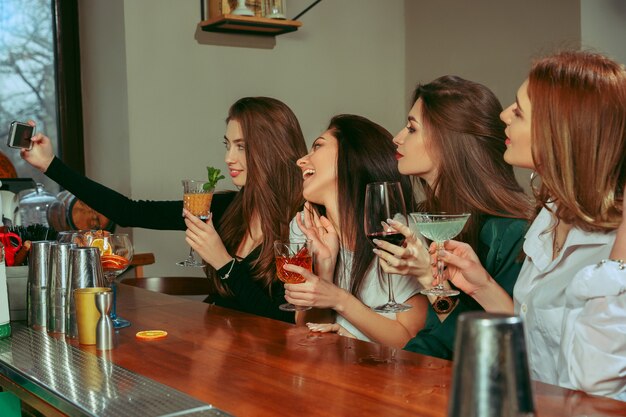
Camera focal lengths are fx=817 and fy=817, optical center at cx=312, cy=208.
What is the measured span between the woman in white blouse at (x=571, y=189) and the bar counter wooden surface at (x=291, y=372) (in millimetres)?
236

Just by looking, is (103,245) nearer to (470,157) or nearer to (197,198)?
(197,198)

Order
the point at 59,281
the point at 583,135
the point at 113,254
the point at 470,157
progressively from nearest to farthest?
1. the point at 583,135
2. the point at 59,281
3. the point at 113,254
4. the point at 470,157

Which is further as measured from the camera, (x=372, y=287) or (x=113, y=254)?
(x=372, y=287)

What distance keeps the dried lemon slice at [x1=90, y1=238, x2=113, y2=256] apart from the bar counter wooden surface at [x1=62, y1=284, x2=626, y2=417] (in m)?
0.21

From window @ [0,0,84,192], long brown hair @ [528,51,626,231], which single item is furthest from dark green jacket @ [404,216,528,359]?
window @ [0,0,84,192]

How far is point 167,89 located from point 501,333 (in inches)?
146

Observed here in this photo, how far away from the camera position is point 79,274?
205 cm

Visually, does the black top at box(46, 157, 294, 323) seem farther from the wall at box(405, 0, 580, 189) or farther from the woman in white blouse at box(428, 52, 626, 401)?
the wall at box(405, 0, 580, 189)

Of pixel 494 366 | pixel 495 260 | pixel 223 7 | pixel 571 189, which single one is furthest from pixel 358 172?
pixel 223 7

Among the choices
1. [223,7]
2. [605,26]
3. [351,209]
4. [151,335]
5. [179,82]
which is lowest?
[151,335]

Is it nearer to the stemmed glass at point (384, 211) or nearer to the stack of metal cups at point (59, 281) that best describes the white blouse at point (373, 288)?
the stemmed glass at point (384, 211)

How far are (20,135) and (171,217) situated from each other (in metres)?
0.87

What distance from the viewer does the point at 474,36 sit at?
180 inches

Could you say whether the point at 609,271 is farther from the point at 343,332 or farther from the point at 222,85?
the point at 222,85
